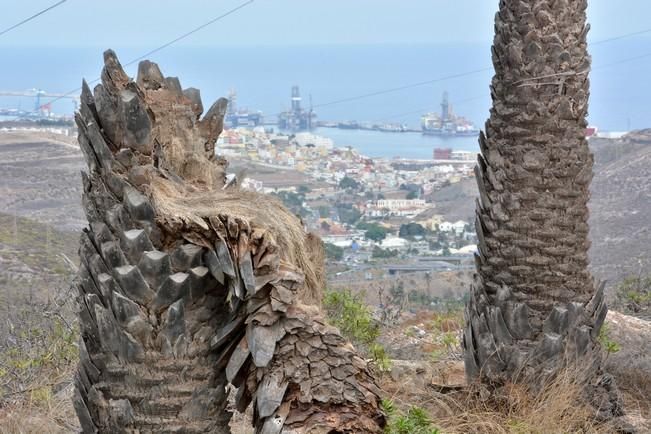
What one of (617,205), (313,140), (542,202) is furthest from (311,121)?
(542,202)

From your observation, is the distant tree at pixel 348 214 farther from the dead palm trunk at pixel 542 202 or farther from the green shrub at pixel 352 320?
the dead palm trunk at pixel 542 202

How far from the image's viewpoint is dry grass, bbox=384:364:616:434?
5.73 metres

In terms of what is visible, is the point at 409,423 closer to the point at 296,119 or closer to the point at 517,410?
the point at 517,410

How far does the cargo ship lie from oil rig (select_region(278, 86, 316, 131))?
356 centimetres

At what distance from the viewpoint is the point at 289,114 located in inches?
940

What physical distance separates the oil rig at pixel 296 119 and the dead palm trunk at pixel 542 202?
1776cm

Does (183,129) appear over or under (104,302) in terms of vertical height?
over

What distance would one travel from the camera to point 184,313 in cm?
388

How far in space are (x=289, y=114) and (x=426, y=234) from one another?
20.6ft

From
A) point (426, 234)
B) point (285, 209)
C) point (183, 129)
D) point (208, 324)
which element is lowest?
point (426, 234)

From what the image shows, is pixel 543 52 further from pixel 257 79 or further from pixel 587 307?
pixel 257 79

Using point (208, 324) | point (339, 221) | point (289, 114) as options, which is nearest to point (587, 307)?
point (208, 324)

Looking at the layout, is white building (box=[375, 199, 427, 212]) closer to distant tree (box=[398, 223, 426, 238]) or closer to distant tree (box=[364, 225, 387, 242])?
distant tree (box=[398, 223, 426, 238])

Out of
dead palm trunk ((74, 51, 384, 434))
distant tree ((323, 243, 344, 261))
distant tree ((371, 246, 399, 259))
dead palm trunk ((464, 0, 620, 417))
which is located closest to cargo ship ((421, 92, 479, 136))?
distant tree ((371, 246, 399, 259))
